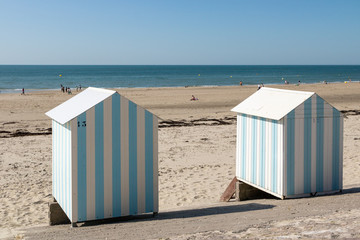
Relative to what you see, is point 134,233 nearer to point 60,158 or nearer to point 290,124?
point 60,158

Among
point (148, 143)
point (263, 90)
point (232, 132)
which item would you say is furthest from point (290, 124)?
point (232, 132)

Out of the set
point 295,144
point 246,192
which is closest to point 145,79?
point 246,192

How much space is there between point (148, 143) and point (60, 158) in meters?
1.48

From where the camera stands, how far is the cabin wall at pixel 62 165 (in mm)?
7066

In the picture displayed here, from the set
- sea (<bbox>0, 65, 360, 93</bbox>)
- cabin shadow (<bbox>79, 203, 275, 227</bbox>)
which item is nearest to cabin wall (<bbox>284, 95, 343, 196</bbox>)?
cabin shadow (<bbox>79, 203, 275, 227</bbox>)

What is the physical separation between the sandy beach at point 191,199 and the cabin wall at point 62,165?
18.0 inches

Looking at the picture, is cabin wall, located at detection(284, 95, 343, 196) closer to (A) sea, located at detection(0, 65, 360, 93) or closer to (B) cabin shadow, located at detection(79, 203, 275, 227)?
(B) cabin shadow, located at detection(79, 203, 275, 227)

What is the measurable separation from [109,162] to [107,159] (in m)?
0.06

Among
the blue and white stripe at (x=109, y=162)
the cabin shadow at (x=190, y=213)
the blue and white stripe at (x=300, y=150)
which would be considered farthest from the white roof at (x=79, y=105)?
the blue and white stripe at (x=300, y=150)

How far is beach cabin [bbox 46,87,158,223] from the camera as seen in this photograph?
6938 mm

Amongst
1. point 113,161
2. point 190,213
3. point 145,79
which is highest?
point 145,79

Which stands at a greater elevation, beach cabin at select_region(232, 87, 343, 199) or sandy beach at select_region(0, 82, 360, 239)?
beach cabin at select_region(232, 87, 343, 199)

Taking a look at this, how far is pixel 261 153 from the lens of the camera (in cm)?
859

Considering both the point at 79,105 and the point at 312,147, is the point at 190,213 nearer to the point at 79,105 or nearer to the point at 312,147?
the point at 312,147
